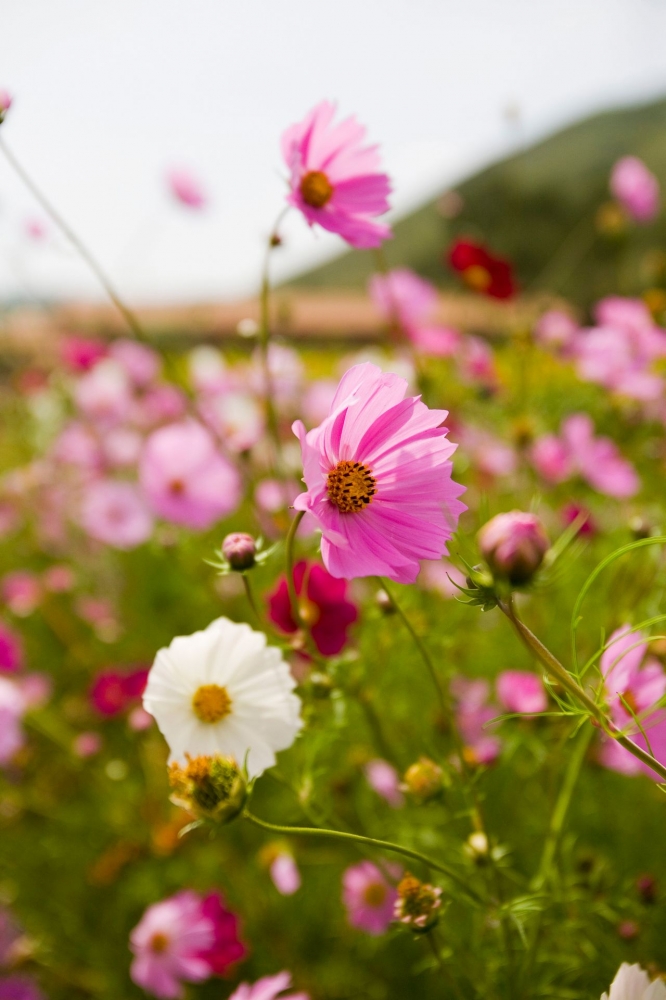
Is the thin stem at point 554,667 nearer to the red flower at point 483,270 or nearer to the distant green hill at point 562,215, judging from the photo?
the red flower at point 483,270

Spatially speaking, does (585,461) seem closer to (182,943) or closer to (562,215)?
(182,943)

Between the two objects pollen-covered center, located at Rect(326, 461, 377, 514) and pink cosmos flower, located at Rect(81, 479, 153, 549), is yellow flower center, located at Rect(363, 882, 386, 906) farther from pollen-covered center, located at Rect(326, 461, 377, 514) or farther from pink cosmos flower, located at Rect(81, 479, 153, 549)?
pink cosmos flower, located at Rect(81, 479, 153, 549)

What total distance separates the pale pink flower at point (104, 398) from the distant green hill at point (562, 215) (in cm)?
222

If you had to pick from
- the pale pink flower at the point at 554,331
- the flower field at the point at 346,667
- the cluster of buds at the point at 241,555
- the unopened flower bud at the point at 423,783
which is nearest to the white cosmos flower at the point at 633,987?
the flower field at the point at 346,667

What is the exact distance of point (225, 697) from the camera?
0.38 meters

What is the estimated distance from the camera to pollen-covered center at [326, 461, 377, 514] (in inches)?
13.7

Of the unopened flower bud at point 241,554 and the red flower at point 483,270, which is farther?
the red flower at point 483,270

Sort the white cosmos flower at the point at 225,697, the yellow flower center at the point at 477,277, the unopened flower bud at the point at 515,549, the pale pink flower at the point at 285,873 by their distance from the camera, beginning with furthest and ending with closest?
the yellow flower center at the point at 477,277 → the pale pink flower at the point at 285,873 → the white cosmos flower at the point at 225,697 → the unopened flower bud at the point at 515,549

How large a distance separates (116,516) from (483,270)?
69cm

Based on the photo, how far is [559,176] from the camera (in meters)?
4.79

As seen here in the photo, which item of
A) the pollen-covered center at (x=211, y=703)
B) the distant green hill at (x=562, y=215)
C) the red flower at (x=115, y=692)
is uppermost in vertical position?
the pollen-covered center at (x=211, y=703)

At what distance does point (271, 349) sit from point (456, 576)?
43 centimetres

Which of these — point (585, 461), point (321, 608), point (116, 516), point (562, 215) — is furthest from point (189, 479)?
point (562, 215)

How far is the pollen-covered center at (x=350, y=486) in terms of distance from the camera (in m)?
0.35
